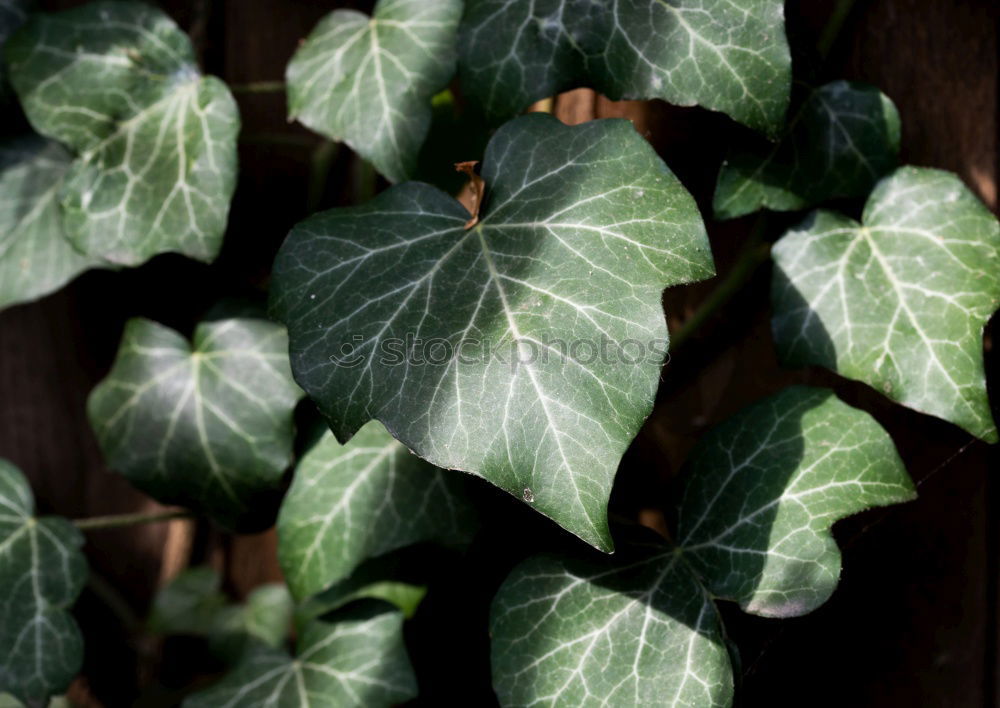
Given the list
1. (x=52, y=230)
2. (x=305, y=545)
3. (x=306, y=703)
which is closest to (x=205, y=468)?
(x=305, y=545)

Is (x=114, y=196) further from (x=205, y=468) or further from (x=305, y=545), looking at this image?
(x=305, y=545)

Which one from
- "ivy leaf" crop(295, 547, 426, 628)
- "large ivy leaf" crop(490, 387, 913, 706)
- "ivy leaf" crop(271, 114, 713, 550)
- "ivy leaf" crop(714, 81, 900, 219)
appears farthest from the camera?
"ivy leaf" crop(295, 547, 426, 628)

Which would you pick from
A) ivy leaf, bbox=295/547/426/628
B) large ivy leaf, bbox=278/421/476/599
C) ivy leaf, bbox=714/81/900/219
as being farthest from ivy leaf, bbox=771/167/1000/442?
ivy leaf, bbox=295/547/426/628

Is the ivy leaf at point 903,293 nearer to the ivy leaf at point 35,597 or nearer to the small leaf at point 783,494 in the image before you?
the small leaf at point 783,494

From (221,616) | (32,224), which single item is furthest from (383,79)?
(221,616)

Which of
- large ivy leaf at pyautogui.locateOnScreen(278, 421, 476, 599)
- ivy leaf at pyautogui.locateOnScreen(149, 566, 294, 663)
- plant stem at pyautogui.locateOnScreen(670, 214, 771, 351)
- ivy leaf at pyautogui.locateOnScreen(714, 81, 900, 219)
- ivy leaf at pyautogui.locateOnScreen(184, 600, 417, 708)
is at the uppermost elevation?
ivy leaf at pyautogui.locateOnScreen(714, 81, 900, 219)


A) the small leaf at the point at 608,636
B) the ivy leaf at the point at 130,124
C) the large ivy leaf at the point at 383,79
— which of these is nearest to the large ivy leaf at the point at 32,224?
the ivy leaf at the point at 130,124

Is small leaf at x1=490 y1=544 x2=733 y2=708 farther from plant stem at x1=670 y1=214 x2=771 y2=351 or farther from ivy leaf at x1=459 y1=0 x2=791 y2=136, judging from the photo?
ivy leaf at x1=459 y1=0 x2=791 y2=136
